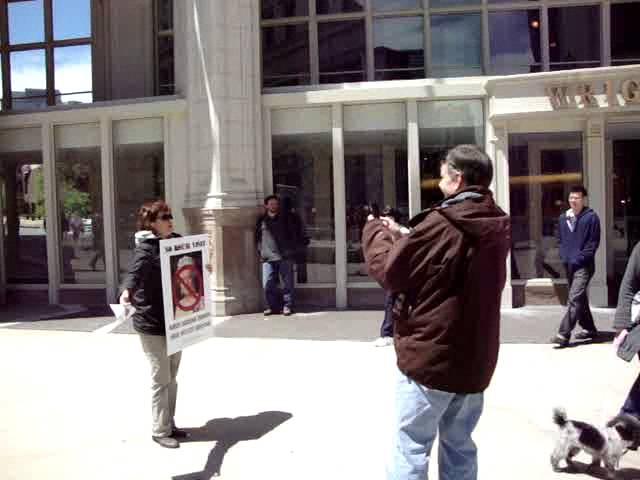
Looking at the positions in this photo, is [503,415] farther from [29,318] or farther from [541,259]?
[29,318]

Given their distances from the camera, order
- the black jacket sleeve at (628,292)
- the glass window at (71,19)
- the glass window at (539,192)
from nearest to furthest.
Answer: the black jacket sleeve at (628,292) → the glass window at (539,192) → the glass window at (71,19)

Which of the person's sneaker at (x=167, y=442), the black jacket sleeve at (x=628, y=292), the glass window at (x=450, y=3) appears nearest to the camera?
the black jacket sleeve at (x=628, y=292)

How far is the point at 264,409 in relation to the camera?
5.65 m

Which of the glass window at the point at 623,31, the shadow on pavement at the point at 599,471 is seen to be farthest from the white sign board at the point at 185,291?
the glass window at the point at 623,31

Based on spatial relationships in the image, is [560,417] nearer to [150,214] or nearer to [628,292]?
[628,292]

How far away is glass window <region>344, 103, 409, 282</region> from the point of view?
35.5 feet

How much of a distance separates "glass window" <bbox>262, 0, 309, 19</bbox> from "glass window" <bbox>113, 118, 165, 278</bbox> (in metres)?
2.82

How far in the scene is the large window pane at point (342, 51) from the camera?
11672 mm

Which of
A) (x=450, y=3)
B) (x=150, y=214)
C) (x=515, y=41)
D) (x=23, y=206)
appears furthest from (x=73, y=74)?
(x=150, y=214)

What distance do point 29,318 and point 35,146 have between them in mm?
3293

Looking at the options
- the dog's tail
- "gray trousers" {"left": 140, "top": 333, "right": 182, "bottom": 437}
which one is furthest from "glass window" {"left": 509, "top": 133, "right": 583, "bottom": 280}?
"gray trousers" {"left": 140, "top": 333, "right": 182, "bottom": 437}

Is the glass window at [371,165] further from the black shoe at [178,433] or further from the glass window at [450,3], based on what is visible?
the black shoe at [178,433]

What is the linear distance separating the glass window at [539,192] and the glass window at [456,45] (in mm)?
1719

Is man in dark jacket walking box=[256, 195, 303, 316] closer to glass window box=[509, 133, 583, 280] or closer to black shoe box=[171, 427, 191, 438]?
glass window box=[509, 133, 583, 280]
